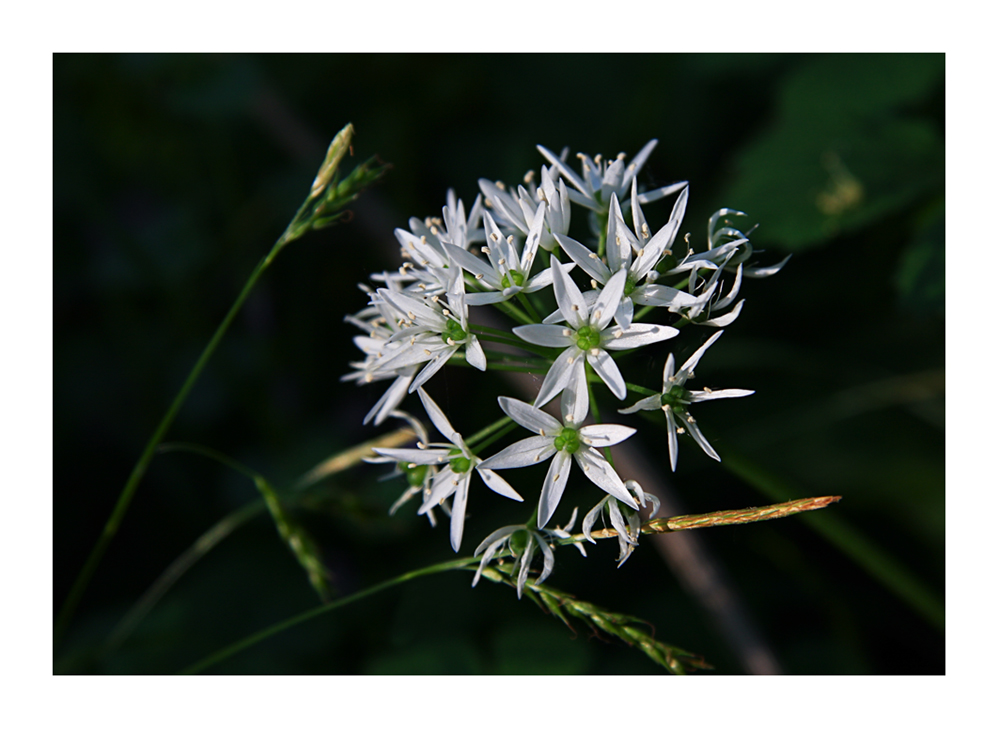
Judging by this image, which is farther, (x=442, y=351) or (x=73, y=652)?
(x=73, y=652)

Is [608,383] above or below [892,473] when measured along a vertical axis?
above

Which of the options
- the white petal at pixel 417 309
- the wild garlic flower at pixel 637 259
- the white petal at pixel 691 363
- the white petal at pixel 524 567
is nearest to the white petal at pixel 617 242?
the wild garlic flower at pixel 637 259

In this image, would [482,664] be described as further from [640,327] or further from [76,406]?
[76,406]

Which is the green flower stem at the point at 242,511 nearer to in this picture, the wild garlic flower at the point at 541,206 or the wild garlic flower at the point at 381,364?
the wild garlic flower at the point at 381,364

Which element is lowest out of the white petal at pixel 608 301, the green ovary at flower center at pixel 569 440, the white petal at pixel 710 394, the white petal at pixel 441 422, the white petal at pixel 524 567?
the white petal at pixel 524 567

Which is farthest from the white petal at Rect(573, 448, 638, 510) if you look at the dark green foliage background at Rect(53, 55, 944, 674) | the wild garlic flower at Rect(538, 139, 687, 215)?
the dark green foliage background at Rect(53, 55, 944, 674)

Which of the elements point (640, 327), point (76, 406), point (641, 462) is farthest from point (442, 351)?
point (76, 406)
